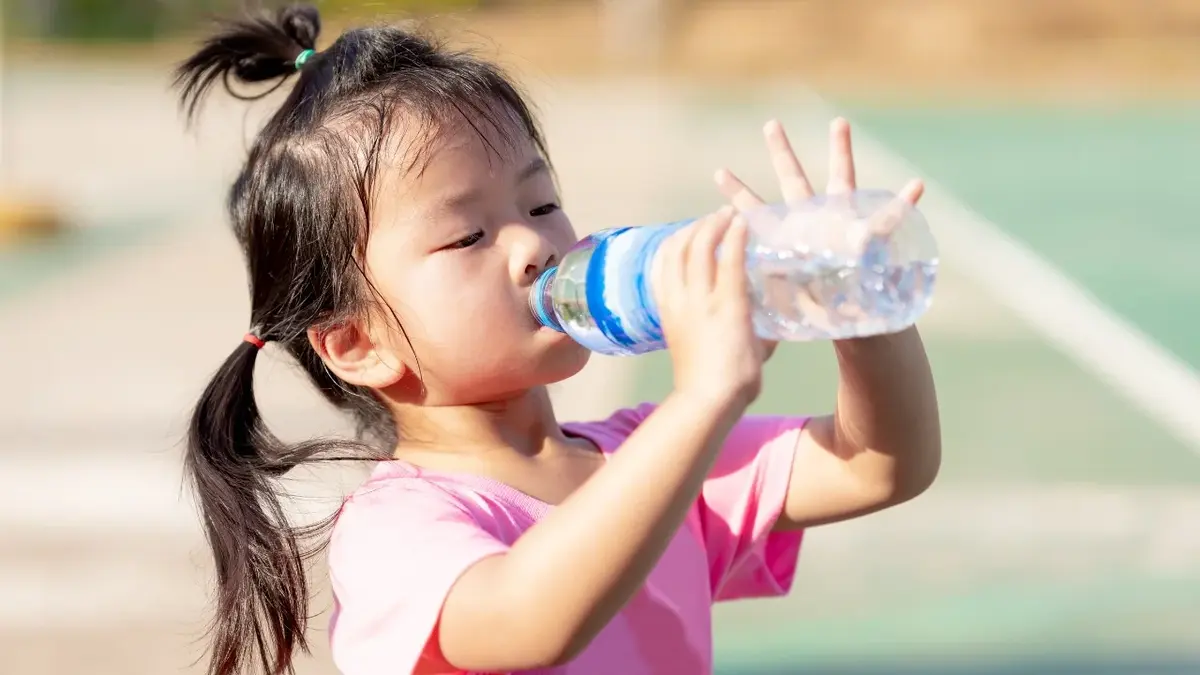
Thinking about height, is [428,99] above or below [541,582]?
above

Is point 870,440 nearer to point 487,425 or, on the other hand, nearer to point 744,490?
point 744,490

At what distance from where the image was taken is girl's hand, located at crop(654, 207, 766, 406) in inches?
73.4

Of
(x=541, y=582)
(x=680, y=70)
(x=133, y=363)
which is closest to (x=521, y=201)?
(x=541, y=582)

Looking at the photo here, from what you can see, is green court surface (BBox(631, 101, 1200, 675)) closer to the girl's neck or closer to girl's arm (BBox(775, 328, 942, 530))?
girl's arm (BBox(775, 328, 942, 530))

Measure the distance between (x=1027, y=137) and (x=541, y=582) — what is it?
14.7 meters

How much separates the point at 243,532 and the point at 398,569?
1.68ft

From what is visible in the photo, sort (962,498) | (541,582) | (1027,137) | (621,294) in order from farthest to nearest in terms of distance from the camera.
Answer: (1027,137)
(962,498)
(621,294)
(541,582)

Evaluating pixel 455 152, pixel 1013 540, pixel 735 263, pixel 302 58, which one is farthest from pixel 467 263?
pixel 1013 540

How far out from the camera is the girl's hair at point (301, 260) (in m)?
2.45

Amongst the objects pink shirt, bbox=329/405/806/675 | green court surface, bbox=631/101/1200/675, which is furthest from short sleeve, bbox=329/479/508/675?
green court surface, bbox=631/101/1200/675

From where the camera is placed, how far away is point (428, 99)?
2463mm

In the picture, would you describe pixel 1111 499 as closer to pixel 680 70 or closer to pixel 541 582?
pixel 541 582

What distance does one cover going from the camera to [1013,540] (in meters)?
4.71

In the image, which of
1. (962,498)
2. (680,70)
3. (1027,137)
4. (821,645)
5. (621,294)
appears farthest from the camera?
(680,70)
